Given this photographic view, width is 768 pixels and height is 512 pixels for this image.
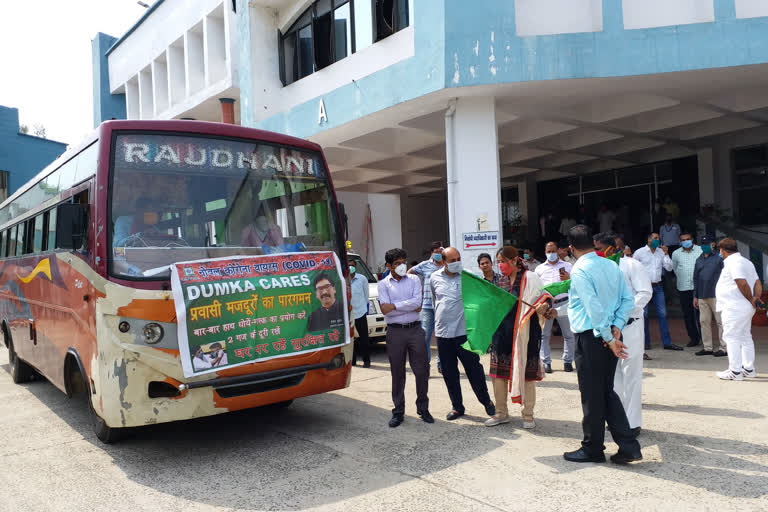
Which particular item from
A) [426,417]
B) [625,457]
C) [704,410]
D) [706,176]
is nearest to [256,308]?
[426,417]

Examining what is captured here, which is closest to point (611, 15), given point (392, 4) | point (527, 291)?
point (392, 4)

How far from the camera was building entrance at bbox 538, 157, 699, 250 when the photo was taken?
58.8 feet

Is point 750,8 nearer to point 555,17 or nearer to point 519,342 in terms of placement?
point 555,17

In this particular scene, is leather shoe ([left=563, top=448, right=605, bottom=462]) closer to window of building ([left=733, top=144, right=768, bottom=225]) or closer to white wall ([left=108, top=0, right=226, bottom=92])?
window of building ([left=733, top=144, right=768, bottom=225])

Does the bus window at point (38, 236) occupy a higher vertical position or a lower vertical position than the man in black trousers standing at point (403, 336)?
higher

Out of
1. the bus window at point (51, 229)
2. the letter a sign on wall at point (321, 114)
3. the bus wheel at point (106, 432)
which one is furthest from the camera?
the letter a sign on wall at point (321, 114)

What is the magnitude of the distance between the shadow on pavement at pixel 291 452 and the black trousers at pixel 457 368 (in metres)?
0.30

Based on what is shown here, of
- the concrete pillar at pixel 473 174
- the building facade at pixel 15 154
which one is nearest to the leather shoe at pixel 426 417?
the concrete pillar at pixel 473 174

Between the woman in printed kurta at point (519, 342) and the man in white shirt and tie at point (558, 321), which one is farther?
the man in white shirt and tie at point (558, 321)

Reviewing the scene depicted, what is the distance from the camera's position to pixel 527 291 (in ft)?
19.6

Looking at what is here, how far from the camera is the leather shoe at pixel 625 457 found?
4.67m

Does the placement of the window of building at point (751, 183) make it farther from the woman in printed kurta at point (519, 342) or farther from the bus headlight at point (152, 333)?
the bus headlight at point (152, 333)

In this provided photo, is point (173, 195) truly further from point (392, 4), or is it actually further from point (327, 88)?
point (327, 88)

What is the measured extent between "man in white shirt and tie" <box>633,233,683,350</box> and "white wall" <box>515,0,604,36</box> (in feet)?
12.9
